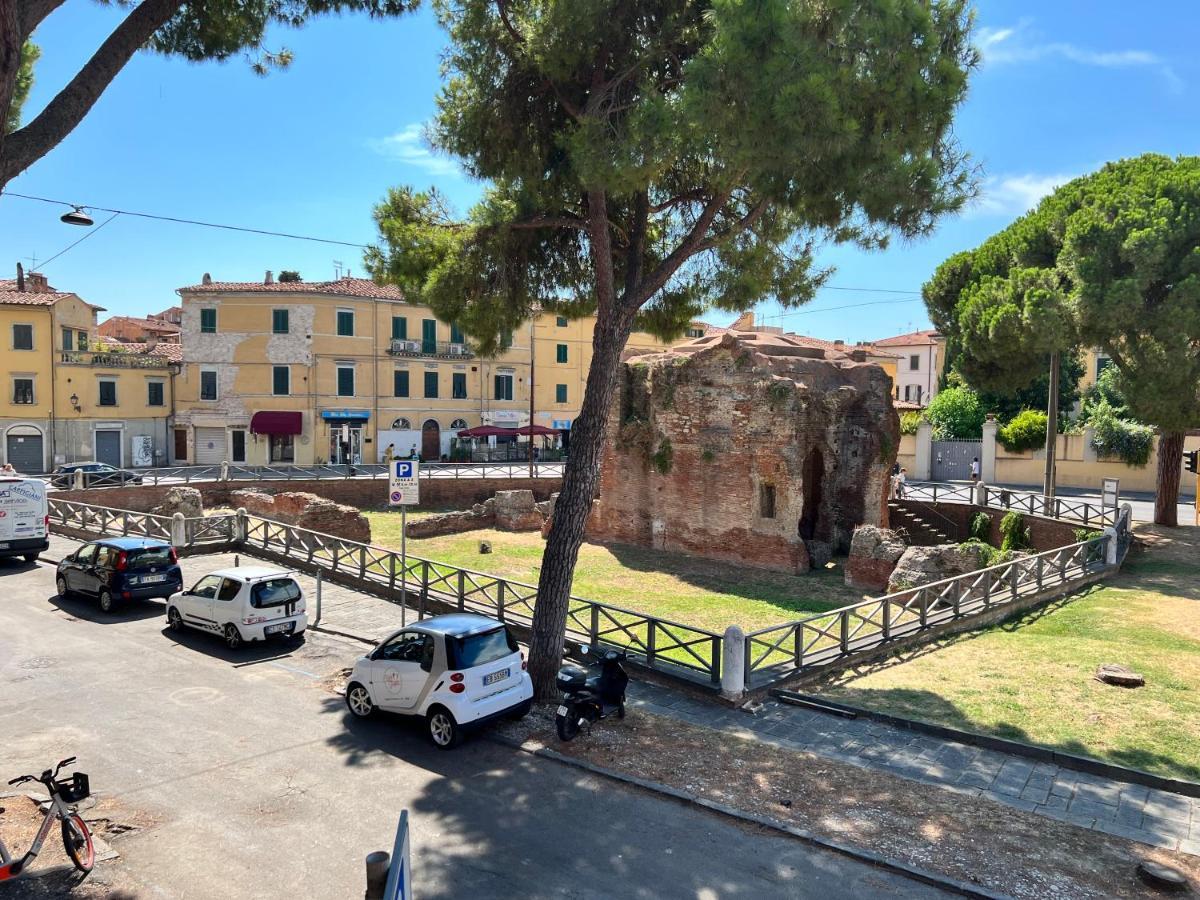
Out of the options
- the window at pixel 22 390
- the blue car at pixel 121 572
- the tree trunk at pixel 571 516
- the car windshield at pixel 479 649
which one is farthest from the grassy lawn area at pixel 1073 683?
the window at pixel 22 390

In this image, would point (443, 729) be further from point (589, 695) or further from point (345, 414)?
point (345, 414)

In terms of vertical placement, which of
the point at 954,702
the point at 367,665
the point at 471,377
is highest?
the point at 471,377

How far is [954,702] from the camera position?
10.6 meters

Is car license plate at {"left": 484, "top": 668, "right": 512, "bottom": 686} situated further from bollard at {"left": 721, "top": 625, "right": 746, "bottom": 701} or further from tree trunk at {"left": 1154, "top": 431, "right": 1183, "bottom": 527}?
tree trunk at {"left": 1154, "top": 431, "right": 1183, "bottom": 527}

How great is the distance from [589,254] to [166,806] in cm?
972

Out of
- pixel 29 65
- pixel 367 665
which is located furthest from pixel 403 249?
pixel 367 665

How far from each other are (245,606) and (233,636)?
1.80 feet

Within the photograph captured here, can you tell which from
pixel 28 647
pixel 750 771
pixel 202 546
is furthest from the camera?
pixel 202 546

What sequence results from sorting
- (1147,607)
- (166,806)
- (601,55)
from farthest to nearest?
(1147,607)
(601,55)
(166,806)

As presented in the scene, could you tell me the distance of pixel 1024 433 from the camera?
3681cm

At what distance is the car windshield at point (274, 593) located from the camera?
12305 millimetres

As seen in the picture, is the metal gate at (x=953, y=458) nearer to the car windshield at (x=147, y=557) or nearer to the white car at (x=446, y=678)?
the white car at (x=446, y=678)

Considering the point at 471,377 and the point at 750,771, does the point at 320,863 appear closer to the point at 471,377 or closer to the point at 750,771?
the point at 750,771

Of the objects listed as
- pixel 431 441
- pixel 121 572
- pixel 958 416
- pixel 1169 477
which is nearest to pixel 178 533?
pixel 121 572
